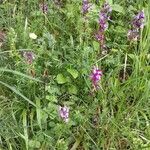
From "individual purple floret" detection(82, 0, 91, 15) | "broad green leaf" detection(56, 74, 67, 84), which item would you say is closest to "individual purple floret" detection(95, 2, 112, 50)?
"individual purple floret" detection(82, 0, 91, 15)

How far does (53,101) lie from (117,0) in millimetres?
1260

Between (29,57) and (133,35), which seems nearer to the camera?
(29,57)

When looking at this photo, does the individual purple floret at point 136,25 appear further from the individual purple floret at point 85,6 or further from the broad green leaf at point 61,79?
the broad green leaf at point 61,79

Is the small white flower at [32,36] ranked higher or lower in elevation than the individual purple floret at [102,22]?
lower

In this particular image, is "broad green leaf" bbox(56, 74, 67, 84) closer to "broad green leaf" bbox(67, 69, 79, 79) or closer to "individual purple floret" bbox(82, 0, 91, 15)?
"broad green leaf" bbox(67, 69, 79, 79)

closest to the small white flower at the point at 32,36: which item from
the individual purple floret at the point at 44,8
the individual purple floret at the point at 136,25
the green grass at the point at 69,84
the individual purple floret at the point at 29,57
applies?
the green grass at the point at 69,84

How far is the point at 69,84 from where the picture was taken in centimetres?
301

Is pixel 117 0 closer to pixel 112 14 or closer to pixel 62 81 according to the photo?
pixel 112 14

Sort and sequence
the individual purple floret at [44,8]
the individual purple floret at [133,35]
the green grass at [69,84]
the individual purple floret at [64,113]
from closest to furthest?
the individual purple floret at [64,113], the green grass at [69,84], the individual purple floret at [133,35], the individual purple floret at [44,8]

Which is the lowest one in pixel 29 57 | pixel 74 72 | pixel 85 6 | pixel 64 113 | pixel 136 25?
pixel 64 113

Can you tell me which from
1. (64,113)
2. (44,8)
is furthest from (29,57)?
(44,8)

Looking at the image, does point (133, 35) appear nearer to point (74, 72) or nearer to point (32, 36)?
point (74, 72)

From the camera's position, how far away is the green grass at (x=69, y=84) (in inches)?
109

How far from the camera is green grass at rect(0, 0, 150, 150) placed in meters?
2.76
